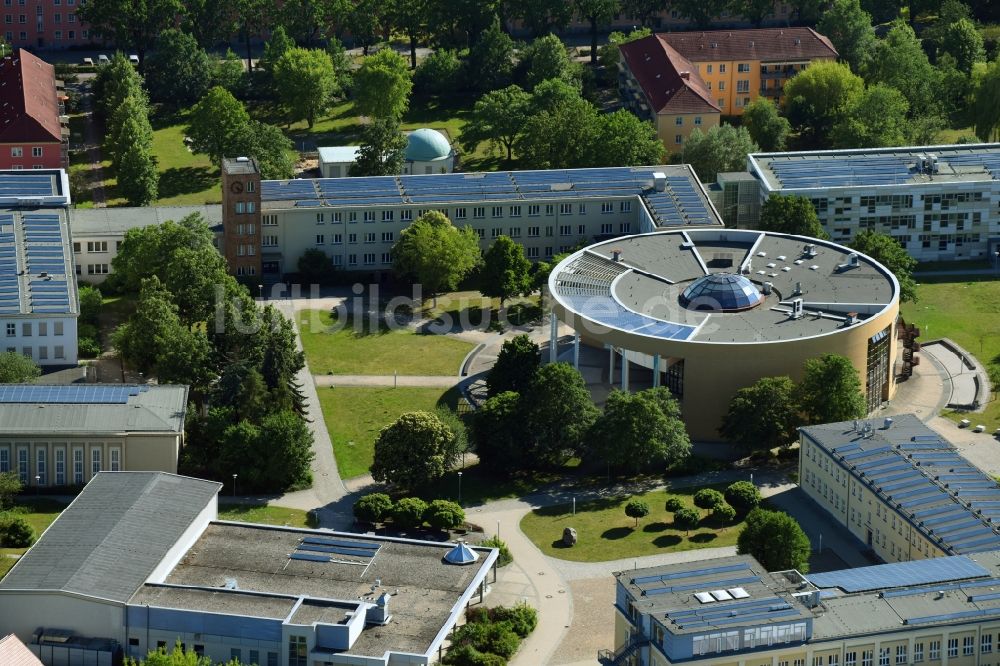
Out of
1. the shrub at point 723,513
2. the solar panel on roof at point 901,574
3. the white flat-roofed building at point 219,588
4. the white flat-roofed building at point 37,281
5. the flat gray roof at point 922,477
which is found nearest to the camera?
the solar panel on roof at point 901,574

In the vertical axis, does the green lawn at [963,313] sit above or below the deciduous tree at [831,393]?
above

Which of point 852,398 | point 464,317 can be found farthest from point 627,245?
point 852,398

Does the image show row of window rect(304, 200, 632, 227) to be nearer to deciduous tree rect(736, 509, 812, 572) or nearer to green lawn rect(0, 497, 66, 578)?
green lawn rect(0, 497, 66, 578)

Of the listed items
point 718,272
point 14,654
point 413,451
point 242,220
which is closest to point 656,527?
point 413,451

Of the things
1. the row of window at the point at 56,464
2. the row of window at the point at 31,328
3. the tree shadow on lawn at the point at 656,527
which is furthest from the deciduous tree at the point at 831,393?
the row of window at the point at 31,328

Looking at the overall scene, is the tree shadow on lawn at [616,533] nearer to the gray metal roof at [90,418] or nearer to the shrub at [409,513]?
the shrub at [409,513]

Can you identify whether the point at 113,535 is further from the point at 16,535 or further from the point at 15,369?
the point at 15,369
